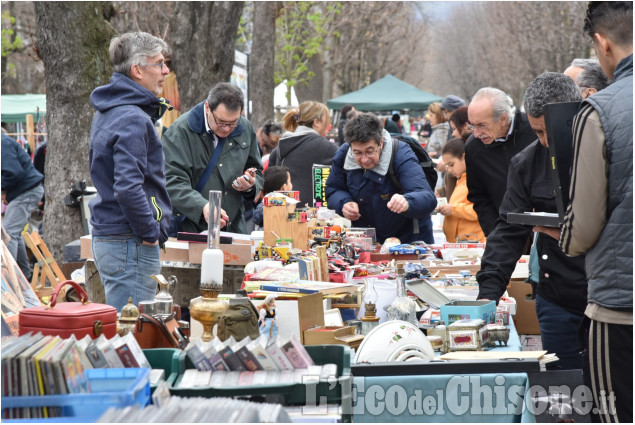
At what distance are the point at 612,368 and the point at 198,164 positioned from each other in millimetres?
3728

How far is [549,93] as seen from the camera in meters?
3.94

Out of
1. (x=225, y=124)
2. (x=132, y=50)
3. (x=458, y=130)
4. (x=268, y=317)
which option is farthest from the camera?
(x=458, y=130)

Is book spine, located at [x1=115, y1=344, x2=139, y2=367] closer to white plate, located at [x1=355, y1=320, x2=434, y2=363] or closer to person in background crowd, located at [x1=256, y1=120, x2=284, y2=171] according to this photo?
white plate, located at [x1=355, y1=320, x2=434, y2=363]

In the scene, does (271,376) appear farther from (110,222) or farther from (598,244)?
(110,222)

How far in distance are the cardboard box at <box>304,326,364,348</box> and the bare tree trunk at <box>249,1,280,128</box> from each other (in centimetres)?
1516

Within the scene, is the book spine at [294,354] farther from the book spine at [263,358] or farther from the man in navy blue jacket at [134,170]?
the man in navy blue jacket at [134,170]

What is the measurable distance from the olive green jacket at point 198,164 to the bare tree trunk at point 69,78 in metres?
2.67

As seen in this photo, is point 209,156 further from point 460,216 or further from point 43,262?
point 43,262

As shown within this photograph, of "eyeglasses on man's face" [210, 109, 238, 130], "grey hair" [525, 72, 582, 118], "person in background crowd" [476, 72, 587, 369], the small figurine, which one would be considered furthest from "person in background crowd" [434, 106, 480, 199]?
the small figurine

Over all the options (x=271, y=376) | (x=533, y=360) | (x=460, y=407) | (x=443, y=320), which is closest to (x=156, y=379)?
(x=271, y=376)

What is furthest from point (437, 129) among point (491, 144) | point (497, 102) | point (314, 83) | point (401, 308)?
point (314, 83)

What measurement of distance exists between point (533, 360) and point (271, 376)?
1.16m

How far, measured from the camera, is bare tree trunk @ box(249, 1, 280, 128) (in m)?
18.6

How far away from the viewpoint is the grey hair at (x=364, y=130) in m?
6.16
